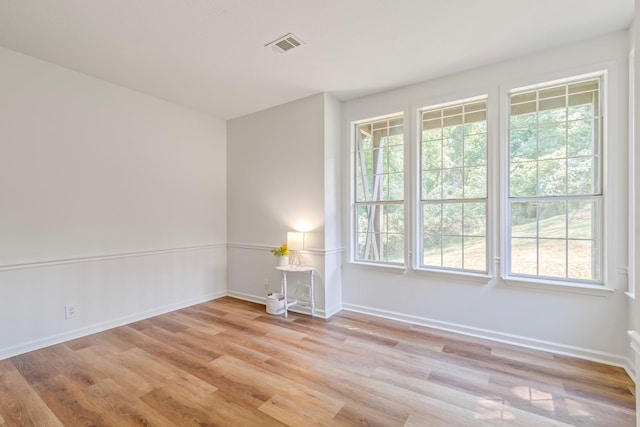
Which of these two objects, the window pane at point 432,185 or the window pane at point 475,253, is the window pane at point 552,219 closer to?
the window pane at point 475,253

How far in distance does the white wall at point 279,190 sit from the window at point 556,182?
198 cm

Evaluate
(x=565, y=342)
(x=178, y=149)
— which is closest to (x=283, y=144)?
(x=178, y=149)

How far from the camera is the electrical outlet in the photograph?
289 centimetres

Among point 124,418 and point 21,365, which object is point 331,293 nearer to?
point 124,418

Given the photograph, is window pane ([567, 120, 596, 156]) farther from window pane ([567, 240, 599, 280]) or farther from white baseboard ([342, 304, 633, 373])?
Result: white baseboard ([342, 304, 633, 373])

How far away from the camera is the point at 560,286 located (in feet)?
8.40

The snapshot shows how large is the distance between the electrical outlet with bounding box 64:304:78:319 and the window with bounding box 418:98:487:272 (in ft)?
12.4

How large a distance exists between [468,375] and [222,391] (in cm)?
189

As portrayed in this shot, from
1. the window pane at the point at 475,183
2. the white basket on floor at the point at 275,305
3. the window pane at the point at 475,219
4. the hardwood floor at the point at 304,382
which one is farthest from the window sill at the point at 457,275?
the white basket on floor at the point at 275,305

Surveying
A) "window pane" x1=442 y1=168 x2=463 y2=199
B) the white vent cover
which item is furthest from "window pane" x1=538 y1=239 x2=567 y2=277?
the white vent cover

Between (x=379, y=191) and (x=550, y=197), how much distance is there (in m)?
1.73

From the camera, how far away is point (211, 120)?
4.36 metres

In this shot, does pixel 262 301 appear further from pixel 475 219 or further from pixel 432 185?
pixel 475 219

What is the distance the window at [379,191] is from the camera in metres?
3.52
